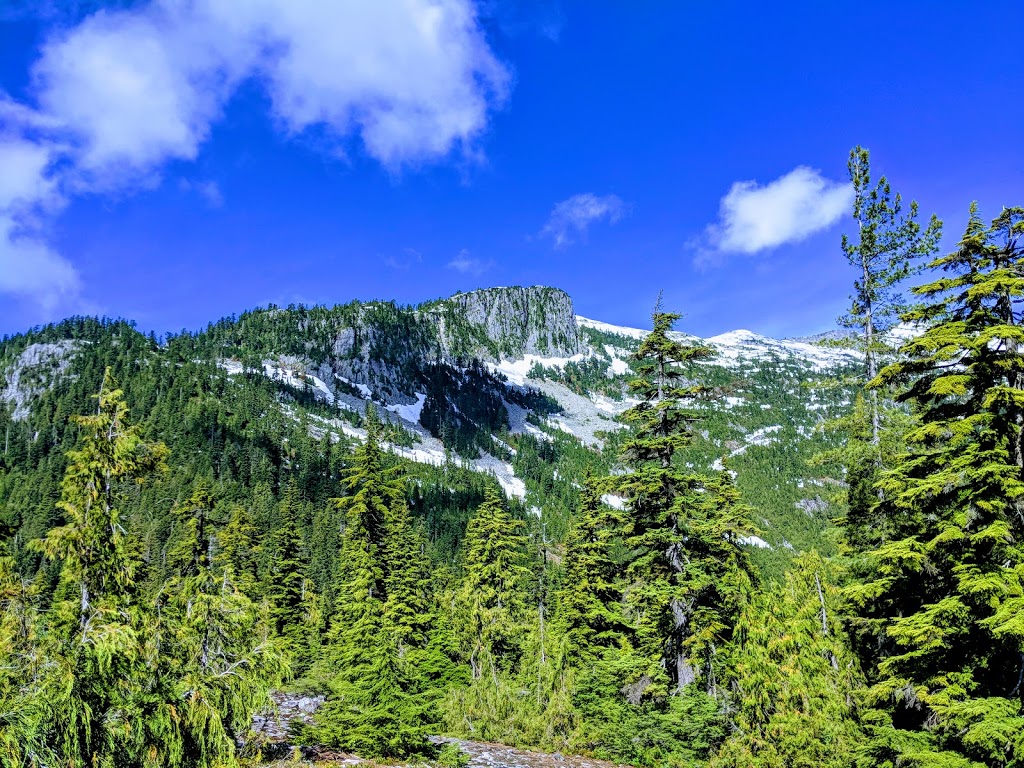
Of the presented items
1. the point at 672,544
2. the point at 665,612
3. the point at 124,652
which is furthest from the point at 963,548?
the point at 124,652

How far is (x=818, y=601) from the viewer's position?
16281 mm

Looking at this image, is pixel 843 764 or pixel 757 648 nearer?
pixel 843 764

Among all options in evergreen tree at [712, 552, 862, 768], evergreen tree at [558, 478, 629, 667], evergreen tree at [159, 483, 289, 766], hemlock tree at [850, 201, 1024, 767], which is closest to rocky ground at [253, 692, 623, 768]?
evergreen tree at [159, 483, 289, 766]

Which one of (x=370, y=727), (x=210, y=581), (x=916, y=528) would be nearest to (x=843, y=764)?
(x=916, y=528)

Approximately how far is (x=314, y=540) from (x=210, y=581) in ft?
272

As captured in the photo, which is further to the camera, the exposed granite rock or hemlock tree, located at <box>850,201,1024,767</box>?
the exposed granite rock

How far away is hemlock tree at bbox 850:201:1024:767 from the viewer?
29.3 feet

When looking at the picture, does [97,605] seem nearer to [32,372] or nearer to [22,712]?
[22,712]

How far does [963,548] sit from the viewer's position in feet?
32.9

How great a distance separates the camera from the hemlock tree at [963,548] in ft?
29.3

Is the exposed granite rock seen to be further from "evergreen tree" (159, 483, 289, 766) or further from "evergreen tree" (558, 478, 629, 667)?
"evergreen tree" (159, 483, 289, 766)

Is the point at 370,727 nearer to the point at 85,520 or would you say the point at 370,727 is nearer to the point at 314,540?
the point at 85,520

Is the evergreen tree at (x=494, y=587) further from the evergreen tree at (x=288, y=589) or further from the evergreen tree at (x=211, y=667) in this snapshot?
the evergreen tree at (x=211, y=667)

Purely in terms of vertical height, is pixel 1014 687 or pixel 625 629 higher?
pixel 1014 687
